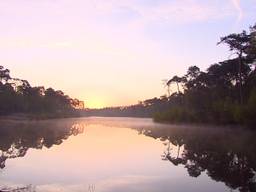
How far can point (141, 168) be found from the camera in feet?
62.6

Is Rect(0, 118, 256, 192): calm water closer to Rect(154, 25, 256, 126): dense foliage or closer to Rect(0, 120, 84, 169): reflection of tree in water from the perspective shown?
Rect(0, 120, 84, 169): reflection of tree in water

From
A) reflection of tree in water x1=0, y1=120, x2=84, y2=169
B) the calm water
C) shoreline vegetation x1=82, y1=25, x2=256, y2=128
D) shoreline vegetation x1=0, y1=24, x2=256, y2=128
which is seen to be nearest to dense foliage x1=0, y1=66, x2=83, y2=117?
shoreline vegetation x1=0, y1=24, x2=256, y2=128

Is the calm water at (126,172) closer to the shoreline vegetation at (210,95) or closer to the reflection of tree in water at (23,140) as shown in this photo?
the reflection of tree in water at (23,140)

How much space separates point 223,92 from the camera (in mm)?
70688

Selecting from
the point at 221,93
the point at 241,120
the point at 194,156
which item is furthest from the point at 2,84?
the point at 194,156

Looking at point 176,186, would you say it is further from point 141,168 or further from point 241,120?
point 241,120

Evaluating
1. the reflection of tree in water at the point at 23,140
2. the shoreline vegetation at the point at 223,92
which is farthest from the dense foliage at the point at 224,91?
the reflection of tree in water at the point at 23,140

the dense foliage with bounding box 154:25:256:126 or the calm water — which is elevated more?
the dense foliage with bounding box 154:25:256:126

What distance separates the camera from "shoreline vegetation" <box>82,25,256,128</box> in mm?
49875

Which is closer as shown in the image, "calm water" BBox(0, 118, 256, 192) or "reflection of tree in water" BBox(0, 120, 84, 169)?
"calm water" BBox(0, 118, 256, 192)

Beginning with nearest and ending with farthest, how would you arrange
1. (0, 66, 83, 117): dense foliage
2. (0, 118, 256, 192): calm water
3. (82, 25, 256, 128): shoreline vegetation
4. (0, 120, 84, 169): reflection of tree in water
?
(0, 118, 256, 192): calm water
(0, 120, 84, 169): reflection of tree in water
(82, 25, 256, 128): shoreline vegetation
(0, 66, 83, 117): dense foliage

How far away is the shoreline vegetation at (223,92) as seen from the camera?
164 feet

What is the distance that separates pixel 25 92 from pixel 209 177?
355ft

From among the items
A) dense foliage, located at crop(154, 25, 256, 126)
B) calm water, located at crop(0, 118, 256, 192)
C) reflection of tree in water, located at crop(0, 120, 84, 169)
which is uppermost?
dense foliage, located at crop(154, 25, 256, 126)
